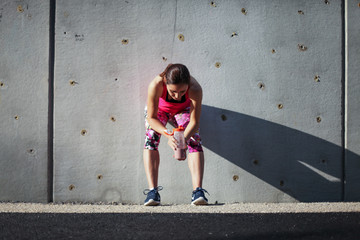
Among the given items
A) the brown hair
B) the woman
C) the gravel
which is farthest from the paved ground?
the brown hair

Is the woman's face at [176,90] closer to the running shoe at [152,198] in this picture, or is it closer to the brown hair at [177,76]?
the brown hair at [177,76]

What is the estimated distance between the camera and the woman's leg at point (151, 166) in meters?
2.97

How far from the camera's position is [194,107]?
2908 millimetres

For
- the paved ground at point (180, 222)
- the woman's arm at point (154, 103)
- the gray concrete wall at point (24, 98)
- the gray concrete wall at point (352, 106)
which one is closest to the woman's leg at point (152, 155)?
the woman's arm at point (154, 103)

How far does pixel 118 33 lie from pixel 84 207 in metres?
1.39

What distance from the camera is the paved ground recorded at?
6.63ft

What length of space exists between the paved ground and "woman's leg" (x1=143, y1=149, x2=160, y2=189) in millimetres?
205

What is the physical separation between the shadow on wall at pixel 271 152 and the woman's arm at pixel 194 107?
32 centimetres

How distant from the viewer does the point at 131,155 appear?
319 centimetres

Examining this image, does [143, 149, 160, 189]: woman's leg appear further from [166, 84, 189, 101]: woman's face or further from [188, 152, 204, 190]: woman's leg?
[166, 84, 189, 101]: woman's face

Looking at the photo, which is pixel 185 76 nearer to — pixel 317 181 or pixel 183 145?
pixel 183 145

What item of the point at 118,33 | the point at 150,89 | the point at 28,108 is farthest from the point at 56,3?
the point at 150,89

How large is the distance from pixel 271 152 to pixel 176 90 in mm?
1022

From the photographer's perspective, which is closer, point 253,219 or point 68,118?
point 253,219
